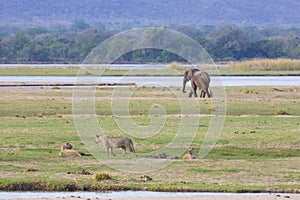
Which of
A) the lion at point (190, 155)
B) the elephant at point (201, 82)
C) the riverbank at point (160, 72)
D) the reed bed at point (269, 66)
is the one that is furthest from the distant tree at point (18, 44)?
the lion at point (190, 155)

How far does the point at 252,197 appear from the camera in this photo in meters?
16.1

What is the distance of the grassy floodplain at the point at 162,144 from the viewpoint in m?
17.1

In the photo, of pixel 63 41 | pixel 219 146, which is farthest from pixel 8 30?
pixel 219 146

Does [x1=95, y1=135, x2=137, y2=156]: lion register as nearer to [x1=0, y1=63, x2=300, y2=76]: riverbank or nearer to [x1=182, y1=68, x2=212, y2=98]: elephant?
[x1=182, y1=68, x2=212, y2=98]: elephant

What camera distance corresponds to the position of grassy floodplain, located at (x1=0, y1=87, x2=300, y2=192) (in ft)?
56.1

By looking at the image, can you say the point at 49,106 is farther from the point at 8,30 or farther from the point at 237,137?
the point at 8,30

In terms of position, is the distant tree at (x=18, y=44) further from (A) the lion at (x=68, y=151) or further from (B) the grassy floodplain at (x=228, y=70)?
(A) the lion at (x=68, y=151)

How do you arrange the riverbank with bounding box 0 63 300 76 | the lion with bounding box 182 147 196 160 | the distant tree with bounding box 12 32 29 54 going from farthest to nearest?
the distant tree with bounding box 12 32 29 54, the riverbank with bounding box 0 63 300 76, the lion with bounding box 182 147 196 160

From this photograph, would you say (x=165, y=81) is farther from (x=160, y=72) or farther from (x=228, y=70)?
(x=228, y=70)

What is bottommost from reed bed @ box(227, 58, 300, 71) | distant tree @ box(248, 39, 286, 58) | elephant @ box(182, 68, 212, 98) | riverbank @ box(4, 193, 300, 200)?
riverbank @ box(4, 193, 300, 200)

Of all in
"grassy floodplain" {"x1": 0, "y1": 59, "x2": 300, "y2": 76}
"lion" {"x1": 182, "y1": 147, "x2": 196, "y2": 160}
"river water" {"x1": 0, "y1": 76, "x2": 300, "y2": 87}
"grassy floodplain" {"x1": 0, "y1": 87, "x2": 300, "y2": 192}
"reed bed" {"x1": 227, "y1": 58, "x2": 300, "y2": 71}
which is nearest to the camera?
"grassy floodplain" {"x1": 0, "y1": 87, "x2": 300, "y2": 192}

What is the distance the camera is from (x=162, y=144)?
22.9 meters

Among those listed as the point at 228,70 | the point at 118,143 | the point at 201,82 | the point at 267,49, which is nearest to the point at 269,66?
the point at 228,70

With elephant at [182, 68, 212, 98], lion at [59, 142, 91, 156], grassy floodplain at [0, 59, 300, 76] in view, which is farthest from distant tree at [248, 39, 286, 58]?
lion at [59, 142, 91, 156]
